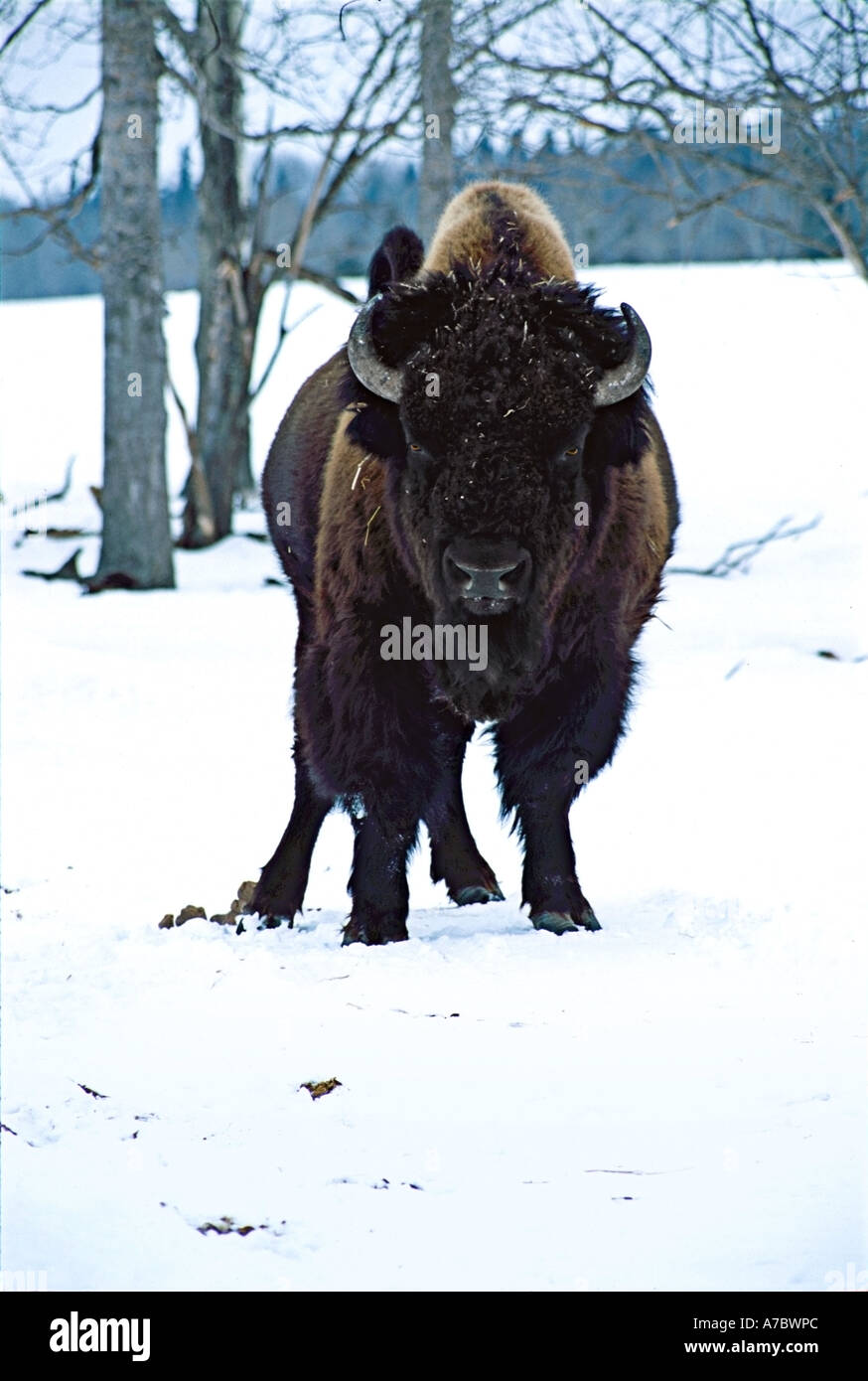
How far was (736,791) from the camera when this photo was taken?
740 centimetres

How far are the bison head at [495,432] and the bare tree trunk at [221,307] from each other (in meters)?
10.8

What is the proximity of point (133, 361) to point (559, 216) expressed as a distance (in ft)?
25.3

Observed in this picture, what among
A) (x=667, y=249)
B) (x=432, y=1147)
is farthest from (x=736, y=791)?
(x=667, y=249)

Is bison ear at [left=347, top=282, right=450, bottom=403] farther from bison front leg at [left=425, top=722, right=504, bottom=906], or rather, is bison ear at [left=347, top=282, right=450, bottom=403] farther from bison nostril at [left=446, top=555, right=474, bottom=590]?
bison front leg at [left=425, top=722, right=504, bottom=906]

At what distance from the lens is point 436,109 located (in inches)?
423

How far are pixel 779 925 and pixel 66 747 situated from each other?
4.49m

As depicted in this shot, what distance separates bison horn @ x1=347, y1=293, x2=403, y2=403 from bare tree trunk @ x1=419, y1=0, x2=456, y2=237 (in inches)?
231

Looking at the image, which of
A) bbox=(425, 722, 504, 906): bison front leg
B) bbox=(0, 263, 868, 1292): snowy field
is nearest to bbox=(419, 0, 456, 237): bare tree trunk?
bbox=(0, 263, 868, 1292): snowy field

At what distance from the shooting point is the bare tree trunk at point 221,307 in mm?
15328

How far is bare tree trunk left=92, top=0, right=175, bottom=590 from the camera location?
A: 11516 millimetres

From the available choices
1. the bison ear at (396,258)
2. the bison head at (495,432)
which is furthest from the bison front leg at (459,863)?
the bison ear at (396,258)

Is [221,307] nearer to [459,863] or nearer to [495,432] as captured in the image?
[459,863]
